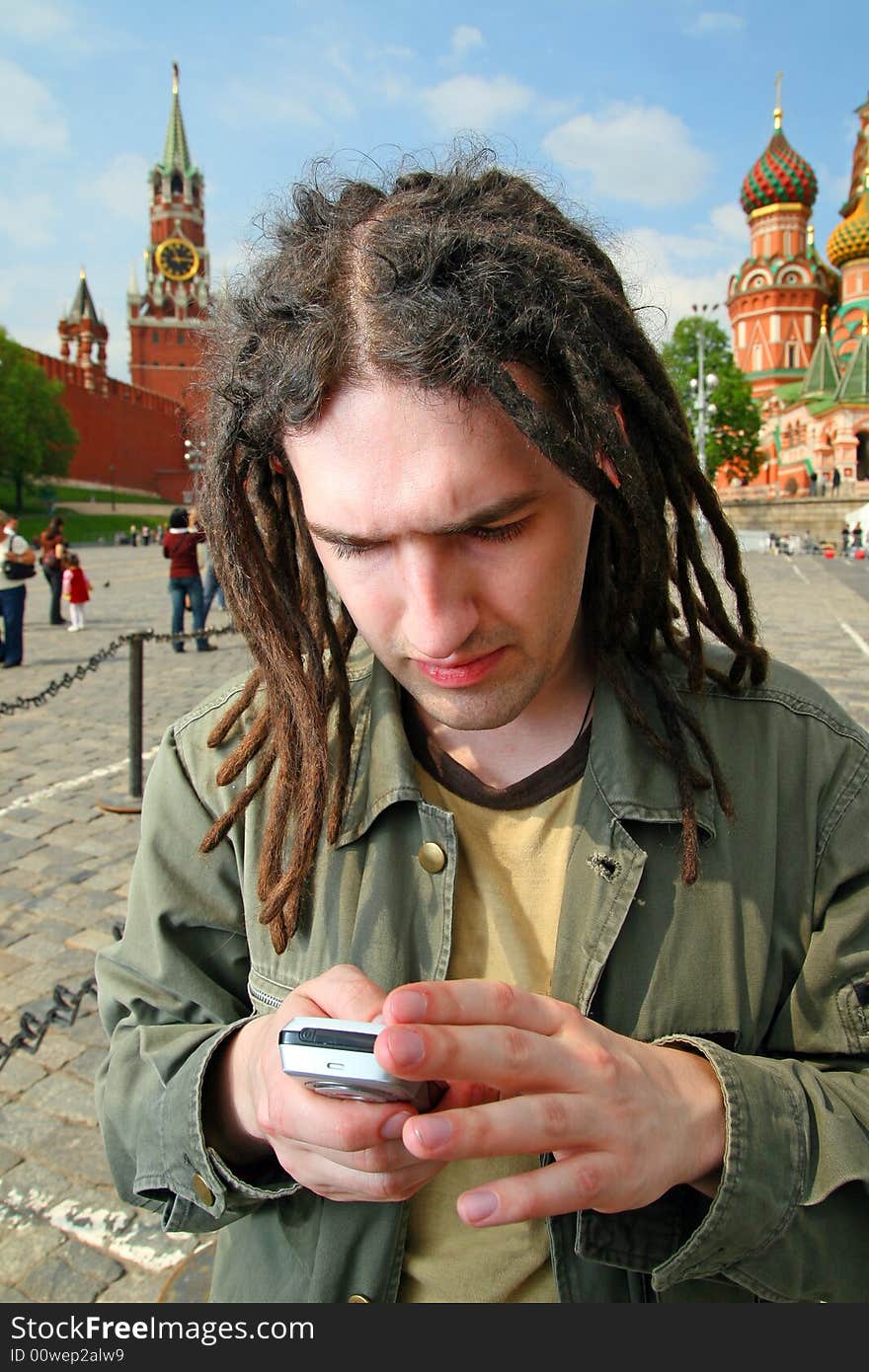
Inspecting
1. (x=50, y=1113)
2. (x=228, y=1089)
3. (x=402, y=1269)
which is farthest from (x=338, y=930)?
(x=50, y=1113)

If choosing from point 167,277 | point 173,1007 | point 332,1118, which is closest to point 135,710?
point 173,1007

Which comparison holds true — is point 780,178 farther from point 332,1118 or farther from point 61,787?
point 332,1118

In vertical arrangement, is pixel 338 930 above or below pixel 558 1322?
above

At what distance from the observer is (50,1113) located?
3.11 metres

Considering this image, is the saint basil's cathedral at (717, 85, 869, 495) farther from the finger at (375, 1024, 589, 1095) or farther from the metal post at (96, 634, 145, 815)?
the finger at (375, 1024, 589, 1095)

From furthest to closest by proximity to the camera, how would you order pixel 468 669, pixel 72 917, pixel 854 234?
pixel 854 234
pixel 72 917
pixel 468 669

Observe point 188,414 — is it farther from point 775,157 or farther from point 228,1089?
point 775,157

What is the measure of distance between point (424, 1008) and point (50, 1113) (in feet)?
9.10

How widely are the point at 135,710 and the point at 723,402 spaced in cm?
4613

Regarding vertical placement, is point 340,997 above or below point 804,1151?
above

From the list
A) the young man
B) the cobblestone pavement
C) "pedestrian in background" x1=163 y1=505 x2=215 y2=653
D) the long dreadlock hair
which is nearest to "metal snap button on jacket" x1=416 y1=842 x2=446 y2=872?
the young man

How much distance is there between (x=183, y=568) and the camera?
12203 millimetres

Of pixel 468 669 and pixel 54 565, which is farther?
pixel 54 565

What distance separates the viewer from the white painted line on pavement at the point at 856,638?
38.9ft
